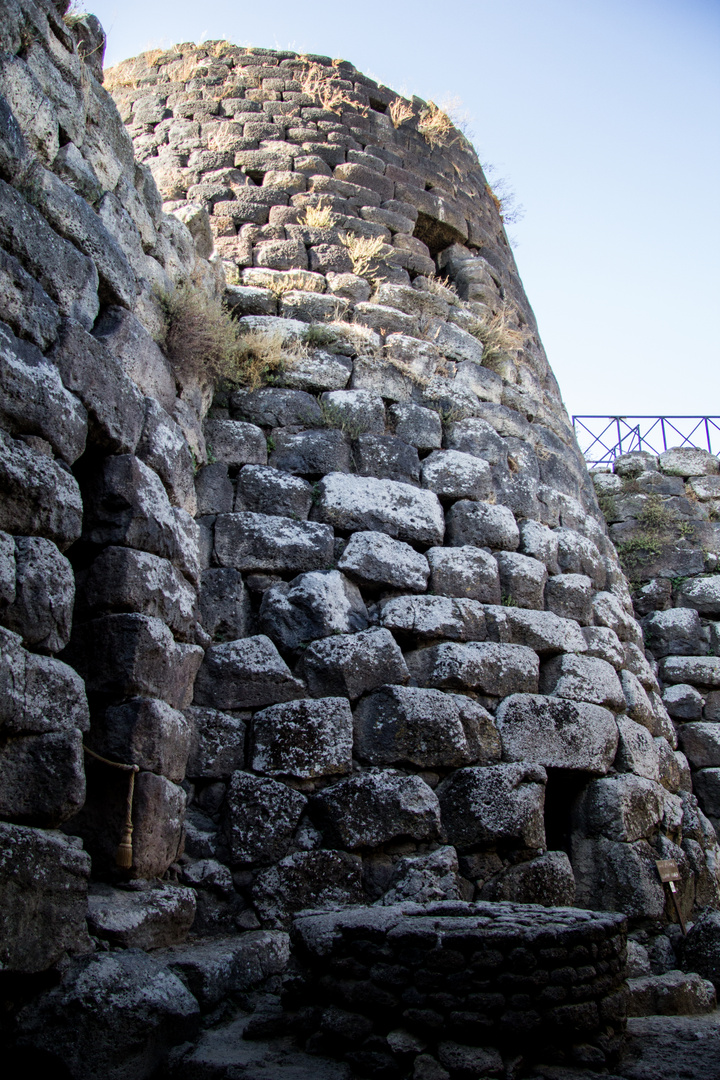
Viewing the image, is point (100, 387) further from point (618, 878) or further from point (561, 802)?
point (618, 878)

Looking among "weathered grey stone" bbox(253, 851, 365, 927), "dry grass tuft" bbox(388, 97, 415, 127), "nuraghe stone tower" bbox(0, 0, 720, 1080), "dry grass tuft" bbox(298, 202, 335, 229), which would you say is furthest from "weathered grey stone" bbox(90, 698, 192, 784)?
"dry grass tuft" bbox(388, 97, 415, 127)

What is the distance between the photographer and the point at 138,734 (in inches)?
119

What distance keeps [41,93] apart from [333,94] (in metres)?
3.61

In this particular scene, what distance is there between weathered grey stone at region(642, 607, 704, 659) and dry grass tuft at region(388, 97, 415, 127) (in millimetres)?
4207

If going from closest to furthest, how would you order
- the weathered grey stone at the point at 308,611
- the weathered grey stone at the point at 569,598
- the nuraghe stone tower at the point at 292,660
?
1. the nuraghe stone tower at the point at 292,660
2. the weathered grey stone at the point at 308,611
3. the weathered grey stone at the point at 569,598

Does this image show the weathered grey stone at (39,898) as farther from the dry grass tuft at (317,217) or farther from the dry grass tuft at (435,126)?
the dry grass tuft at (435,126)

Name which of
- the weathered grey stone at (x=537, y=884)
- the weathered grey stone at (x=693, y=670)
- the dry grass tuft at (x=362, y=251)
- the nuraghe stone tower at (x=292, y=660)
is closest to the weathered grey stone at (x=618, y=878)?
the nuraghe stone tower at (x=292, y=660)

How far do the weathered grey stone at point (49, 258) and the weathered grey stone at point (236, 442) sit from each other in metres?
1.13

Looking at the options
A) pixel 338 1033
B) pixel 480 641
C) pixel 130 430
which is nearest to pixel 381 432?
pixel 480 641

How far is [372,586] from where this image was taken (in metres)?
4.16

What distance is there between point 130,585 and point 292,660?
947mm

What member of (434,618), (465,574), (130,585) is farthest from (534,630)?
(130,585)

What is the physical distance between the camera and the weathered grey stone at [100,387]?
3.07 m

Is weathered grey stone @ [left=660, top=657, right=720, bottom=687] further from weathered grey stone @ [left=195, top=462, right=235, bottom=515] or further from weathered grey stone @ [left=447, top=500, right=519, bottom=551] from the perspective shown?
weathered grey stone @ [left=195, top=462, right=235, bottom=515]
